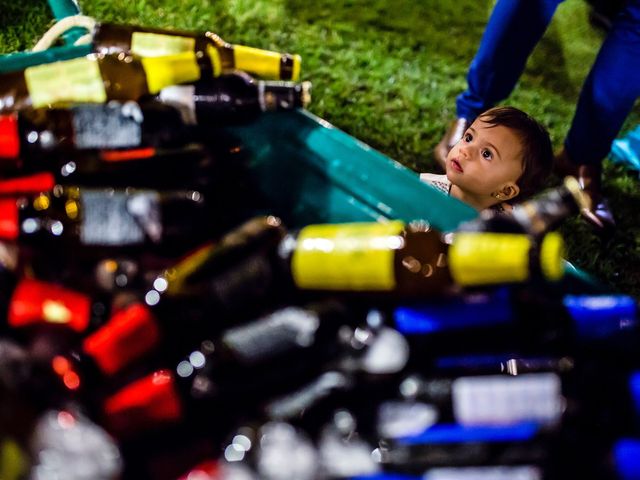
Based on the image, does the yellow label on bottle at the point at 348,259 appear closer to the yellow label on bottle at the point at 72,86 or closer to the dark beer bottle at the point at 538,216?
the dark beer bottle at the point at 538,216

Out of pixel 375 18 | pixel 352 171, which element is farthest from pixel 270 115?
pixel 375 18

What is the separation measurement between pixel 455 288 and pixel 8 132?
63 cm

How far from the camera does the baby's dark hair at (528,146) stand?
142 cm

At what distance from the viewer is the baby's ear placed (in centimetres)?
142

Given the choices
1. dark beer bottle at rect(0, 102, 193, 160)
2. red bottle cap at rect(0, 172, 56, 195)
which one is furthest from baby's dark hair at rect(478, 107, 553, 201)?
red bottle cap at rect(0, 172, 56, 195)

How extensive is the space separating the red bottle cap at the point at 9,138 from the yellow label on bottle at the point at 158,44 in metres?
0.25

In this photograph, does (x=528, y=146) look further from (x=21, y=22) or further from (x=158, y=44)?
(x=21, y=22)

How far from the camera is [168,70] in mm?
994

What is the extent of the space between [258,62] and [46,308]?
53 centimetres

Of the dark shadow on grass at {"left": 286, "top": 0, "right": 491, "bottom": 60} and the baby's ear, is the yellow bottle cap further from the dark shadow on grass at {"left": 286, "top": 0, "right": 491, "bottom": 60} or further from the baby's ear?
the dark shadow on grass at {"left": 286, "top": 0, "right": 491, "bottom": 60}

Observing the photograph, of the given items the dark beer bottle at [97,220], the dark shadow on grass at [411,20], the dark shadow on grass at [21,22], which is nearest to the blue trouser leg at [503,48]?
the dark shadow on grass at [411,20]

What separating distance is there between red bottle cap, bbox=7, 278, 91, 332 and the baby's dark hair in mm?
996

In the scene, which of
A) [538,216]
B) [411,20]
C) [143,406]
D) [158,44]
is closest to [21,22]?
[158,44]

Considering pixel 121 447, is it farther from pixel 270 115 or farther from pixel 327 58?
pixel 327 58
